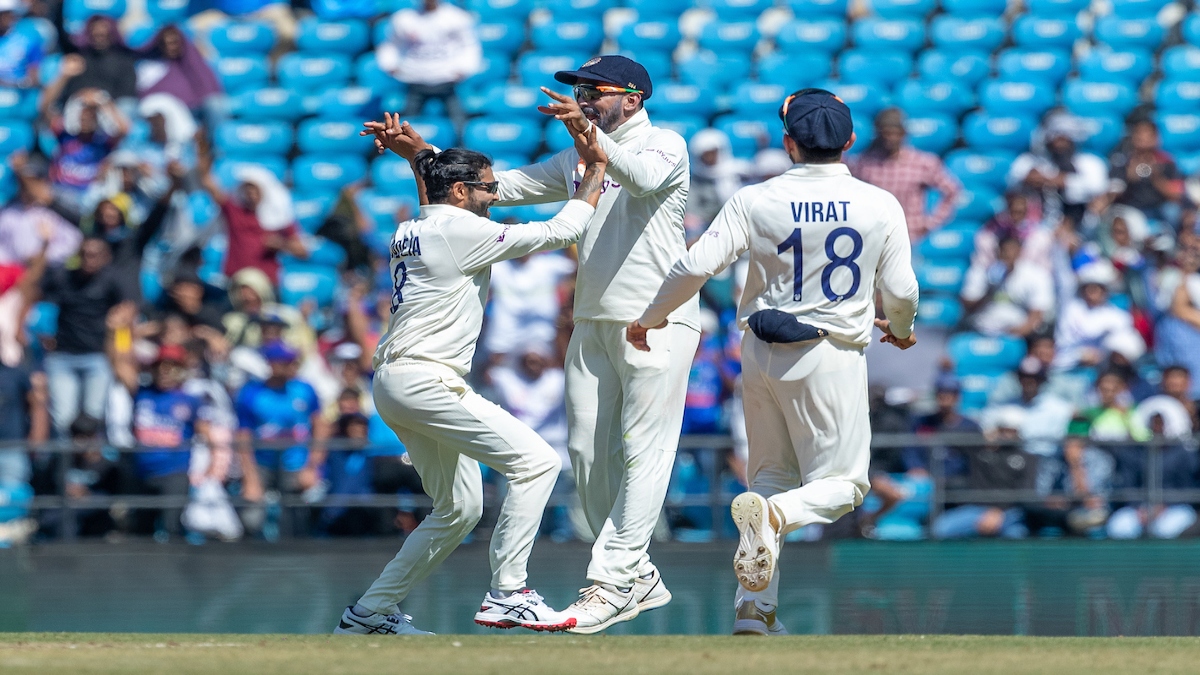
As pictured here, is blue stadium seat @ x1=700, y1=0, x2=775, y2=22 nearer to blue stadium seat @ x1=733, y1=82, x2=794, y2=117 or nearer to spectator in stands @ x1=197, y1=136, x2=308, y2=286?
blue stadium seat @ x1=733, y1=82, x2=794, y2=117

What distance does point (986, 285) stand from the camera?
1232cm

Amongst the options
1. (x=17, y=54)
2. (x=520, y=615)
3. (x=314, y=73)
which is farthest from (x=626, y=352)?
(x=17, y=54)

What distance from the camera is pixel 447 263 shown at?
6.12 m

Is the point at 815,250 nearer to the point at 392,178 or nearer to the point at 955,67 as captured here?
the point at 392,178

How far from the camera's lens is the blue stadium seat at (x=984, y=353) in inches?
478

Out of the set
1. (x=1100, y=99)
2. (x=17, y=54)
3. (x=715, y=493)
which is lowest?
(x=715, y=493)

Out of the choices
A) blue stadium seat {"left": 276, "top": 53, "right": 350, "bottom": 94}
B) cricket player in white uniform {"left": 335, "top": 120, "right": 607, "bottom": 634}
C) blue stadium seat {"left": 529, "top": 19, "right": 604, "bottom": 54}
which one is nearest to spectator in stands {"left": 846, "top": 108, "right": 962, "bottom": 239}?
blue stadium seat {"left": 529, "top": 19, "right": 604, "bottom": 54}

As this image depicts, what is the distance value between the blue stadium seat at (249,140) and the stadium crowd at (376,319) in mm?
49

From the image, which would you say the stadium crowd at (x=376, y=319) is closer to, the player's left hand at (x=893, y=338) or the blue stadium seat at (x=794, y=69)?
the blue stadium seat at (x=794, y=69)

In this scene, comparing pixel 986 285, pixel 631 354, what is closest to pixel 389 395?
pixel 631 354

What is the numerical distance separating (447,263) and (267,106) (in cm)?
926

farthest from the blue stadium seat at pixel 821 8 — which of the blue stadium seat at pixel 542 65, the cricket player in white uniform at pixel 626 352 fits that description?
the cricket player in white uniform at pixel 626 352

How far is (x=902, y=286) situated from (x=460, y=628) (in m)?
2.63

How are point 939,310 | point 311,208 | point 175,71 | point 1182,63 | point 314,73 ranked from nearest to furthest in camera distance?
point 939,310 < point 311,208 < point 1182,63 < point 175,71 < point 314,73
